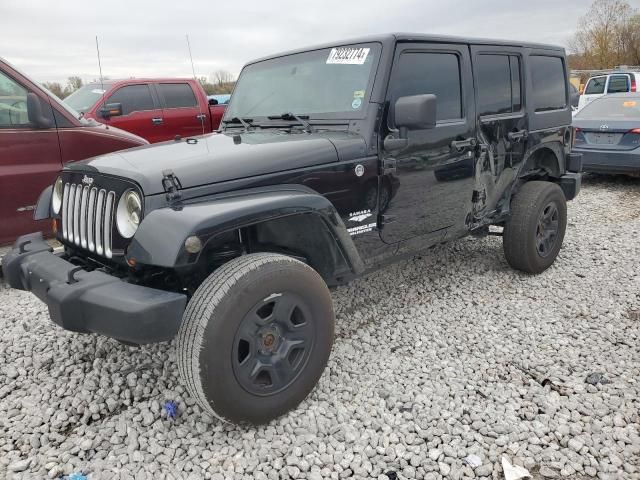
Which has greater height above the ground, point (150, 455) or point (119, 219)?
point (119, 219)

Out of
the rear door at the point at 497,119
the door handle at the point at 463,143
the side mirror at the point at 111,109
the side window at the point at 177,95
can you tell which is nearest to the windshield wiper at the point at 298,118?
the door handle at the point at 463,143

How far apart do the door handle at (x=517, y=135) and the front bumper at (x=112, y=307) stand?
9.64 feet

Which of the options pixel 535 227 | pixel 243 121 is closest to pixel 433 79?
pixel 243 121

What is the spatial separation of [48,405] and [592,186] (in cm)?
817

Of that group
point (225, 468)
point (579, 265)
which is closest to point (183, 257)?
point (225, 468)

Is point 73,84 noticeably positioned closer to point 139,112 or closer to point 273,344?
point 139,112

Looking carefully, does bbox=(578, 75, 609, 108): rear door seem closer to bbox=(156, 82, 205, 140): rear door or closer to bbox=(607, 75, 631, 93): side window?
bbox=(607, 75, 631, 93): side window

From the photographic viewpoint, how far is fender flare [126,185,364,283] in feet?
6.69

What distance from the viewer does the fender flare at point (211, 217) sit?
6.69 feet

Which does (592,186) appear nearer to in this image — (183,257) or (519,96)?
(519,96)

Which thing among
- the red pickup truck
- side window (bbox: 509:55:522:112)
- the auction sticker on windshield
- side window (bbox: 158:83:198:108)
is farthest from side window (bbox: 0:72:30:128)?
side window (bbox: 509:55:522:112)

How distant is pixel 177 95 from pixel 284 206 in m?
6.76

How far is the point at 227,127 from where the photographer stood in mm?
3660

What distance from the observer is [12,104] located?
4.29m
